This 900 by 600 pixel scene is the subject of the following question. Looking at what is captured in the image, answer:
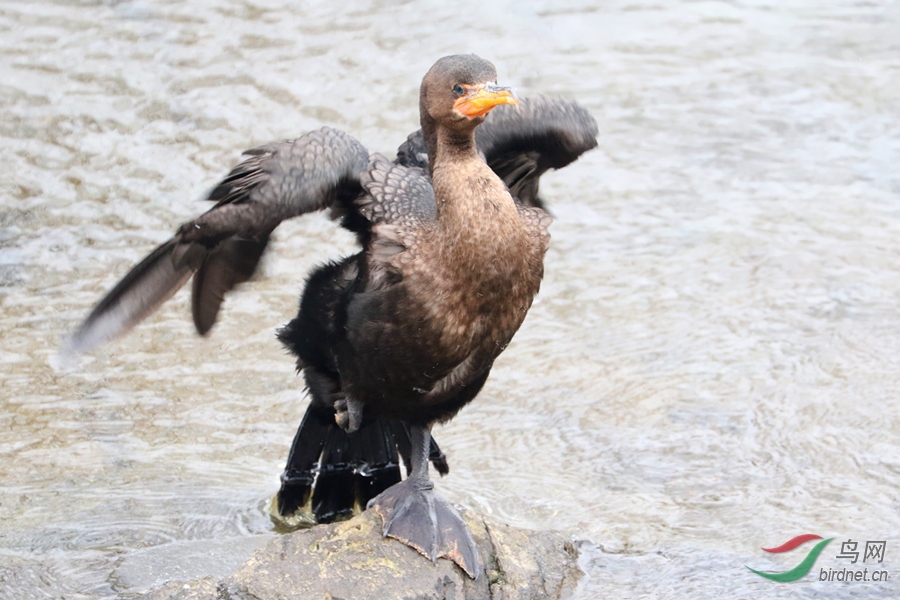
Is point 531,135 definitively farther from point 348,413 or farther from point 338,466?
point 338,466

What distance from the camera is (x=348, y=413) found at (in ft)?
14.9

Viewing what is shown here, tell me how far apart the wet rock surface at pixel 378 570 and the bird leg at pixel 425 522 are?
36mm

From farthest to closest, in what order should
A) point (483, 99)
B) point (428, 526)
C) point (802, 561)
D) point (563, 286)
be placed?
point (563, 286)
point (802, 561)
point (428, 526)
point (483, 99)

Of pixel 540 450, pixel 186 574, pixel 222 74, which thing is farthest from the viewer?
pixel 222 74

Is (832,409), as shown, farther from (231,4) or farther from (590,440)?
(231,4)

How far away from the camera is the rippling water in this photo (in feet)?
16.2

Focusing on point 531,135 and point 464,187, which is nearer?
point 464,187

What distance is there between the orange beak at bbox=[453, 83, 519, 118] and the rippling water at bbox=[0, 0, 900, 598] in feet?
6.01

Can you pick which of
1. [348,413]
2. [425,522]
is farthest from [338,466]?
[425,522]

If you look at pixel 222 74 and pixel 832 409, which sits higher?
pixel 222 74

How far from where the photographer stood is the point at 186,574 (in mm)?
4410

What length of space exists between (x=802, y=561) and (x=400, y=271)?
2.00 m

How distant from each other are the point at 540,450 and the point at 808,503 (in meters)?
1.18

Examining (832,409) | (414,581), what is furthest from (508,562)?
(832,409)
